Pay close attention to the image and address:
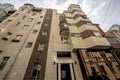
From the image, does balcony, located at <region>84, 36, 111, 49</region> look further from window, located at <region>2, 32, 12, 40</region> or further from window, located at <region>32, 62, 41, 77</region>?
window, located at <region>2, 32, 12, 40</region>

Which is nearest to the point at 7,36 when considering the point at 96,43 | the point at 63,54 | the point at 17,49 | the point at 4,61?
the point at 17,49

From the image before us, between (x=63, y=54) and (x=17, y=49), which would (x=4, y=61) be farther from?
(x=63, y=54)

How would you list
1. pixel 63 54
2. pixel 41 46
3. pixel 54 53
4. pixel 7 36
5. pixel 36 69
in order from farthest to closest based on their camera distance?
1. pixel 7 36
2. pixel 41 46
3. pixel 63 54
4. pixel 54 53
5. pixel 36 69

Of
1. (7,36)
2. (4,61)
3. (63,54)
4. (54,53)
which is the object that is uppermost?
(7,36)

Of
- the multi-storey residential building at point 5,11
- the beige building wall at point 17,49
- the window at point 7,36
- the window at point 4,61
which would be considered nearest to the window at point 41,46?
the beige building wall at point 17,49

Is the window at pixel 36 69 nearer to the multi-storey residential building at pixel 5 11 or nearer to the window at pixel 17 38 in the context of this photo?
the window at pixel 17 38

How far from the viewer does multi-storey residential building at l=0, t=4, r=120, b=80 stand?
12102 mm

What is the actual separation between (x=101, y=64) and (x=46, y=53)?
8.00 m

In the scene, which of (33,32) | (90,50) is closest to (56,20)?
(33,32)

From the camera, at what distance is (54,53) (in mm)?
15375

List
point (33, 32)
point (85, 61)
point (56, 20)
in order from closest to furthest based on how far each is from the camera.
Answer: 1. point (85, 61)
2. point (33, 32)
3. point (56, 20)

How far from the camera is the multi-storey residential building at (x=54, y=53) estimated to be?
12.1 m

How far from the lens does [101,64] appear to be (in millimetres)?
12633

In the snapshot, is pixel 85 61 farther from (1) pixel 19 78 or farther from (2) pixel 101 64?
(1) pixel 19 78
